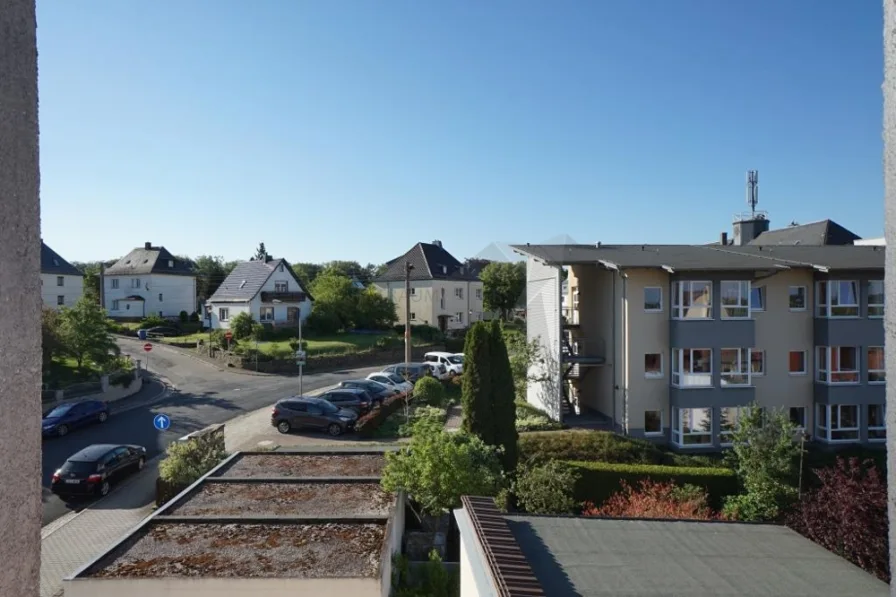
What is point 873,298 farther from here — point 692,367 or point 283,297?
point 283,297

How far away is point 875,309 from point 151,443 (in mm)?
29535

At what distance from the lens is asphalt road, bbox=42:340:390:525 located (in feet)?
82.0

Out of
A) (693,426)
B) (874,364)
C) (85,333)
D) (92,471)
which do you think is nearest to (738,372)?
(693,426)

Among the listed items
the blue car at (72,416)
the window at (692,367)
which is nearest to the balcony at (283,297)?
the blue car at (72,416)

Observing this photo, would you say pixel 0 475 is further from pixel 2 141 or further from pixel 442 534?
pixel 442 534

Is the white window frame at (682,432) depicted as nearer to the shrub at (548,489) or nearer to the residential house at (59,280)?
the shrub at (548,489)

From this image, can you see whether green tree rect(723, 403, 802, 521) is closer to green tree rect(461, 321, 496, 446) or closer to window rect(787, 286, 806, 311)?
window rect(787, 286, 806, 311)

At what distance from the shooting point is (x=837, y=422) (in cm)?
2603

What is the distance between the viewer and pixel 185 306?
66.6m

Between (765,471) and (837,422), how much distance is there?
28.3 ft

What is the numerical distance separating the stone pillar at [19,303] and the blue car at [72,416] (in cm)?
2864

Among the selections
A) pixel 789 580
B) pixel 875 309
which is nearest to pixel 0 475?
pixel 789 580

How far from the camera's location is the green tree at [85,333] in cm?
3538

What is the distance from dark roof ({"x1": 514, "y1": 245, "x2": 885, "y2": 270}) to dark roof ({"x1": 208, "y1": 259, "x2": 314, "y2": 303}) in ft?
105
